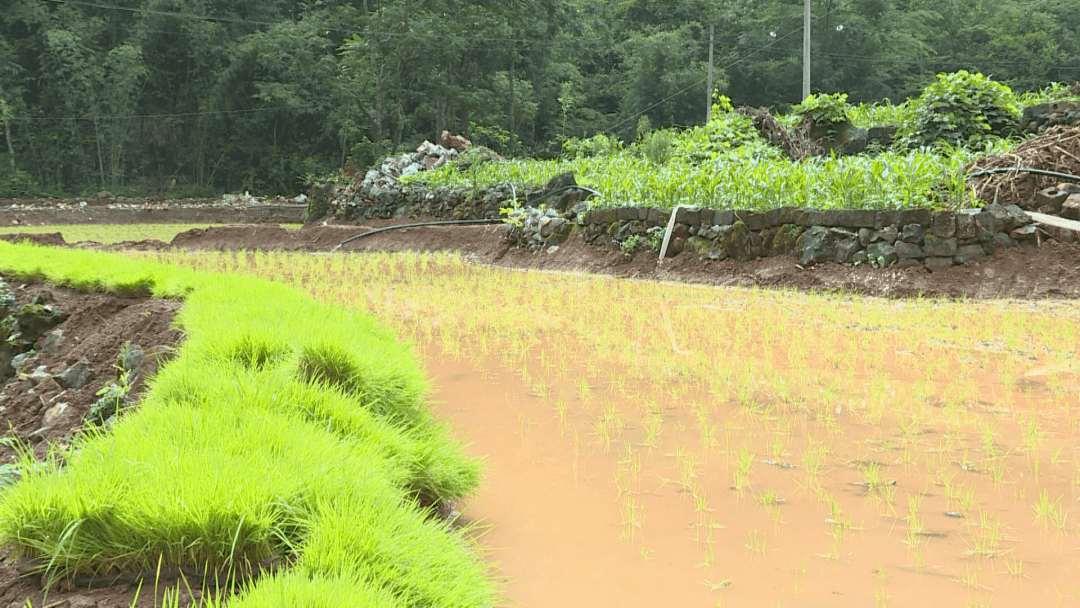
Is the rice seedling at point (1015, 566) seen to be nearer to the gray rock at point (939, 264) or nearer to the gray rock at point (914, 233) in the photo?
the gray rock at point (939, 264)

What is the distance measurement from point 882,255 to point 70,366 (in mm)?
6675

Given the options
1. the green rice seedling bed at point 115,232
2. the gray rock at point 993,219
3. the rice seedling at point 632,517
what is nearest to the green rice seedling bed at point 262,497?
the rice seedling at point 632,517

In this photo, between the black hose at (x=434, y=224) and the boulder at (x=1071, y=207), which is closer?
the boulder at (x=1071, y=207)

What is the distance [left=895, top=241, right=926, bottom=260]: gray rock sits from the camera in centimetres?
737

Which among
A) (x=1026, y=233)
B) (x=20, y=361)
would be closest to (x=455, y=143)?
(x=1026, y=233)

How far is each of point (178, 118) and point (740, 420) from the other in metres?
34.6

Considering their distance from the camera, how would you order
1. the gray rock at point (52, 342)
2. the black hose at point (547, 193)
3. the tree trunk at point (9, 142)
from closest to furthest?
1. the gray rock at point (52, 342)
2. the black hose at point (547, 193)
3. the tree trunk at point (9, 142)

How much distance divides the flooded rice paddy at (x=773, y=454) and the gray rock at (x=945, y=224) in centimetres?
152

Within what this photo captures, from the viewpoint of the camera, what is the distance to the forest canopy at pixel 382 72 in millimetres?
29281

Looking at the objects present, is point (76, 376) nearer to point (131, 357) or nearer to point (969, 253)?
point (131, 357)

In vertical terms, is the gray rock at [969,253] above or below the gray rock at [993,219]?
below

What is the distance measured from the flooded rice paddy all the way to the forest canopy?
23751mm

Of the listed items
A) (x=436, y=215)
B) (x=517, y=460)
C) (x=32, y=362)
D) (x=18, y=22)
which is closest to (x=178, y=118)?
(x=18, y=22)

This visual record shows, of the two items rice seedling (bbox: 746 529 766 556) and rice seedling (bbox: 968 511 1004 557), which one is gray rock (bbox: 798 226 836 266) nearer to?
rice seedling (bbox: 968 511 1004 557)
